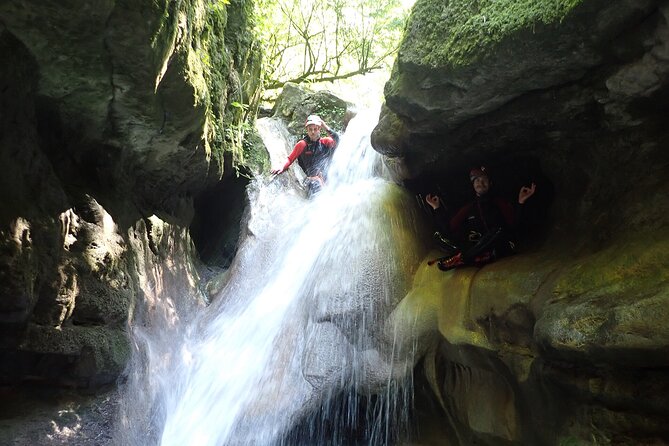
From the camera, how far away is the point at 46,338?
370cm

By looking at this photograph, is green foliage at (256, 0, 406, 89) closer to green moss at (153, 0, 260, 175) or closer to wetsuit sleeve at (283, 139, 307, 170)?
wetsuit sleeve at (283, 139, 307, 170)

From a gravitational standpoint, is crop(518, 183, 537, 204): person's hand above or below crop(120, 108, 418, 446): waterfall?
above

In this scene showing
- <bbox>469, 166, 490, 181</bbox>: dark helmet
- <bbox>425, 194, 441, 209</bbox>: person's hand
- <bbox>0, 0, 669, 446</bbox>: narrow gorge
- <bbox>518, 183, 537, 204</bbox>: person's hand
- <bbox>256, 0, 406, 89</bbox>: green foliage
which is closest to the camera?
<bbox>0, 0, 669, 446</bbox>: narrow gorge

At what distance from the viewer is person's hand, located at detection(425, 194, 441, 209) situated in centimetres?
660

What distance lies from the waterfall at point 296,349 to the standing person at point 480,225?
62 cm

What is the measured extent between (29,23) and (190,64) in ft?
5.06

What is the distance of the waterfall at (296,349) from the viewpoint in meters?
5.20

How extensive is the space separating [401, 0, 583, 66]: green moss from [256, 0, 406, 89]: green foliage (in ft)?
32.7

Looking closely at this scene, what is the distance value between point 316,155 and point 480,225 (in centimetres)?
479

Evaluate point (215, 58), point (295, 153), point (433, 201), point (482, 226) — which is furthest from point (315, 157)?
point (482, 226)

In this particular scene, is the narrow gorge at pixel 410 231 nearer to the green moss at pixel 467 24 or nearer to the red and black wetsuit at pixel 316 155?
the green moss at pixel 467 24

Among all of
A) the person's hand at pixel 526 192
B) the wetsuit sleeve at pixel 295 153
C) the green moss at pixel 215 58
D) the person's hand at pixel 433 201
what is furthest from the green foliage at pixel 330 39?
the person's hand at pixel 526 192

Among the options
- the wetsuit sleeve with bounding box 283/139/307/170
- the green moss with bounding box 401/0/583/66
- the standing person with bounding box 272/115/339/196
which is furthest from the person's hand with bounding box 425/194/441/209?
the wetsuit sleeve with bounding box 283/139/307/170

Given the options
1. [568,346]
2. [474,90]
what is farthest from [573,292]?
[474,90]
